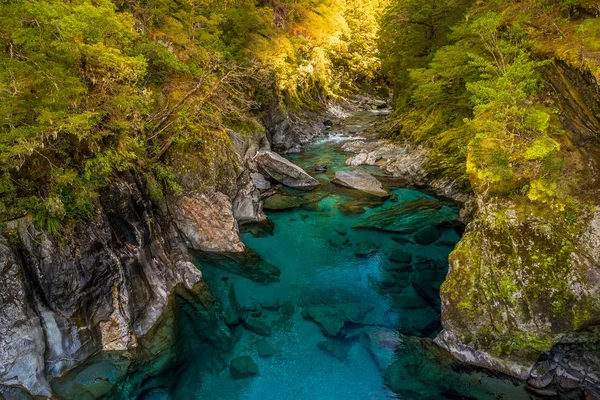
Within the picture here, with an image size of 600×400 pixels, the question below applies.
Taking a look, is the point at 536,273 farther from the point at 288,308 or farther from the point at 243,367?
the point at 243,367

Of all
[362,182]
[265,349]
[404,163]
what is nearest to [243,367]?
[265,349]

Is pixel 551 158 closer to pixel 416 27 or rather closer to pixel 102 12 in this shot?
pixel 102 12

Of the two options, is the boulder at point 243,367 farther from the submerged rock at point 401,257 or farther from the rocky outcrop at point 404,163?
the rocky outcrop at point 404,163

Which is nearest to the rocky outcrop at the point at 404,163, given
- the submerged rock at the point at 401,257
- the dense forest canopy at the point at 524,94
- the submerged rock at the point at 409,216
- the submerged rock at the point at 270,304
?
the submerged rock at the point at 409,216

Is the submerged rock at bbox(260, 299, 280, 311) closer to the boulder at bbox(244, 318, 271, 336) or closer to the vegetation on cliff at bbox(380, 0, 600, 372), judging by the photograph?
the boulder at bbox(244, 318, 271, 336)

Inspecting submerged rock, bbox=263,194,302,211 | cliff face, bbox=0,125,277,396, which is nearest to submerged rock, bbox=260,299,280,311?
cliff face, bbox=0,125,277,396

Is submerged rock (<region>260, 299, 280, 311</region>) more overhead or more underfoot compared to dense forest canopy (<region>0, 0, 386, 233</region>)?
more underfoot

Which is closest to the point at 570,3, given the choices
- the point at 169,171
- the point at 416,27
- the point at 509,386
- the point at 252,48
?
the point at 509,386
